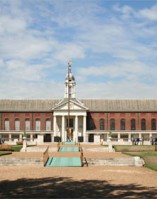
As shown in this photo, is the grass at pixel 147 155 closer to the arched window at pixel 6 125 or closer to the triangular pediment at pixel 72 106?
the triangular pediment at pixel 72 106

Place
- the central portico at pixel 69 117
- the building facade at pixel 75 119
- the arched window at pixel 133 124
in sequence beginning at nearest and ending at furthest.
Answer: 1. the central portico at pixel 69 117
2. the building facade at pixel 75 119
3. the arched window at pixel 133 124

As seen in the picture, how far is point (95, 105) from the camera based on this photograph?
92.9 m

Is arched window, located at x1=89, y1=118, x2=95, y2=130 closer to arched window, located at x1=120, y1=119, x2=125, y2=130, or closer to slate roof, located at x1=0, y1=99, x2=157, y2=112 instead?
slate roof, located at x1=0, y1=99, x2=157, y2=112

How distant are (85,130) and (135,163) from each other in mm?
60964

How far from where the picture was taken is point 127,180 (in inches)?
772

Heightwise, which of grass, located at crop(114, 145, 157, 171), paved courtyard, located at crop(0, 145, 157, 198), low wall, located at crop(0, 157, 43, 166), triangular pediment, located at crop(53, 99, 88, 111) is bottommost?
grass, located at crop(114, 145, 157, 171)

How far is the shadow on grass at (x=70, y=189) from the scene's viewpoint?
15094 mm

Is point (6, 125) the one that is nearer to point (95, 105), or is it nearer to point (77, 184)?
point (95, 105)

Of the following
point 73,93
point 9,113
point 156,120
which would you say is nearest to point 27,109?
point 9,113

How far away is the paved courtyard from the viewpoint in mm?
15328

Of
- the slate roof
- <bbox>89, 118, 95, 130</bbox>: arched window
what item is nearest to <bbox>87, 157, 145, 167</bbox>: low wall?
the slate roof

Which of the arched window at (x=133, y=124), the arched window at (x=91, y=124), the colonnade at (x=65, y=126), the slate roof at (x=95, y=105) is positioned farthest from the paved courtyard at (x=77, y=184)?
the arched window at (x=91, y=124)

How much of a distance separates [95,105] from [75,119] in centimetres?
588

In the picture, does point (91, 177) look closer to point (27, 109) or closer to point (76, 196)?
point (76, 196)
